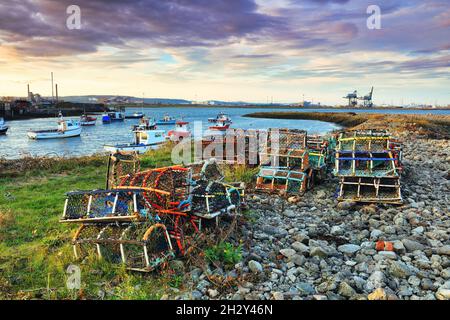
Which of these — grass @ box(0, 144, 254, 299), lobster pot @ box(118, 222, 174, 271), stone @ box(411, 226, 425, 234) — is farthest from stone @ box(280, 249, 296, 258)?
stone @ box(411, 226, 425, 234)

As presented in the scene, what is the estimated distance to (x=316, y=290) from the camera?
536 centimetres

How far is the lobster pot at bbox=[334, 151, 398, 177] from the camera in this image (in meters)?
10.2

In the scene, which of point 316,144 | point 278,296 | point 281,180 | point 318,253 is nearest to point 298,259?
point 318,253

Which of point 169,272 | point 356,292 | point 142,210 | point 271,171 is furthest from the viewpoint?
point 271,171

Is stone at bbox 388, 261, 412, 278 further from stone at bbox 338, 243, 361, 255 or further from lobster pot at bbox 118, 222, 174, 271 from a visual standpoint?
lobster pot at bbox 118, 222, 174, 271

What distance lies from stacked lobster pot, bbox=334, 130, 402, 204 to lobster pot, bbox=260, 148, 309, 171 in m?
1.16

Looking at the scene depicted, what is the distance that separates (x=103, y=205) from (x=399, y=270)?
530 centimetres

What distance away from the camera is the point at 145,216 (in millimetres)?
6035

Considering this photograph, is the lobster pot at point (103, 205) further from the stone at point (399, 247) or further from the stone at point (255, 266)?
the stone at point (399, 247)

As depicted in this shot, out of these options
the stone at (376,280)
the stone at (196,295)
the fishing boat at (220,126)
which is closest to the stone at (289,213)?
the stone at (376,280)

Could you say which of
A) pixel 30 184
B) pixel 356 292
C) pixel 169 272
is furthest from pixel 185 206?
pixel 30 184

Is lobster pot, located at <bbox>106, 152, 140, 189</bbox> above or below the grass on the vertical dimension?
above
